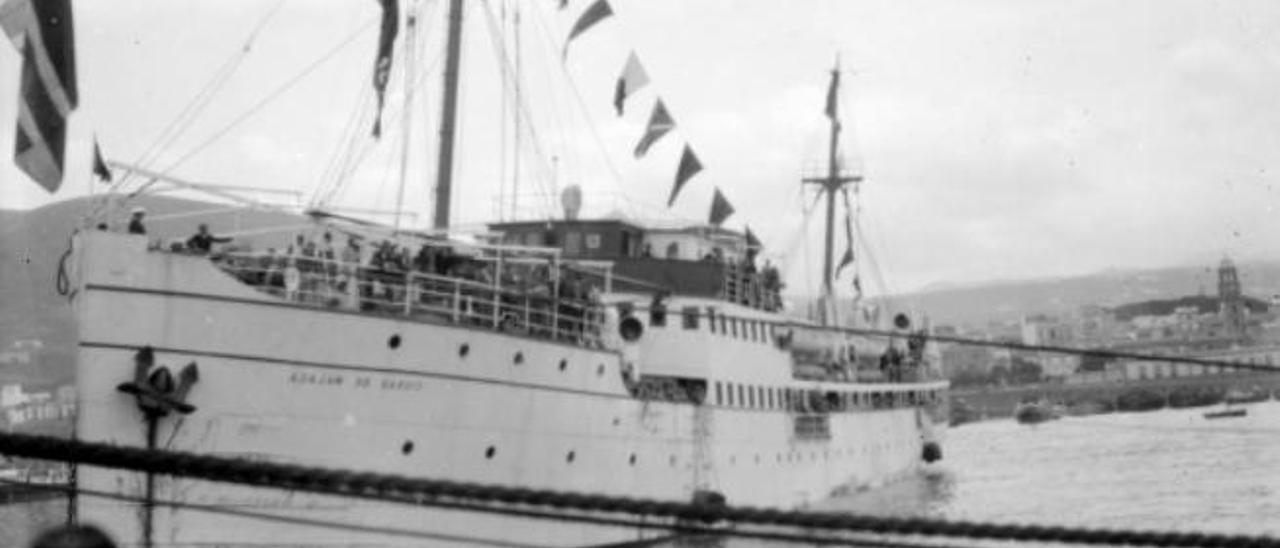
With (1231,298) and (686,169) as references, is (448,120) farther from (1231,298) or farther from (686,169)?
(1231,298)

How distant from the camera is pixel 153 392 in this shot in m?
14.5

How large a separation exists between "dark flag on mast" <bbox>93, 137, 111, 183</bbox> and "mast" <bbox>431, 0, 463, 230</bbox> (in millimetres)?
5253

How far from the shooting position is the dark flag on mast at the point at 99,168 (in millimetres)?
16094

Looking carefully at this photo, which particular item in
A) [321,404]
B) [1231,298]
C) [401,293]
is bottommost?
[321,404]

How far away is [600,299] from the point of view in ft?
71.5

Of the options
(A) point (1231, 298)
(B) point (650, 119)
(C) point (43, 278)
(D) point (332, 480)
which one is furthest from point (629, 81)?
(A) point (1231, 298)

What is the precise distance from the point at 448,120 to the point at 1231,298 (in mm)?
135115

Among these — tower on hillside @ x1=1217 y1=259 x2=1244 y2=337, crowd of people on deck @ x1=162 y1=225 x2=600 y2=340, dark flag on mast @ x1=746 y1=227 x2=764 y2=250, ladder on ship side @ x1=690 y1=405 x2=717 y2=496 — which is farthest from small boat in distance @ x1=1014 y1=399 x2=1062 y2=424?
crowd of people on deck @ x1=162 y1=225 x2=600 y2=340

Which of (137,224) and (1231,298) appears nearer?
(137,224)

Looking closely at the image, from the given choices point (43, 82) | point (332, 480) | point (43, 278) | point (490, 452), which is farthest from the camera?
point (43, 278)

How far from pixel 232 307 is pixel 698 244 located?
1447cm

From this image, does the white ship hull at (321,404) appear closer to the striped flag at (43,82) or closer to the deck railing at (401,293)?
the deck railing at (401,293)

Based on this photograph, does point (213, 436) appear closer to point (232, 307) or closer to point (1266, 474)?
point (232, 307)

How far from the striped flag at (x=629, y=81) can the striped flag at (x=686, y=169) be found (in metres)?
2.46
